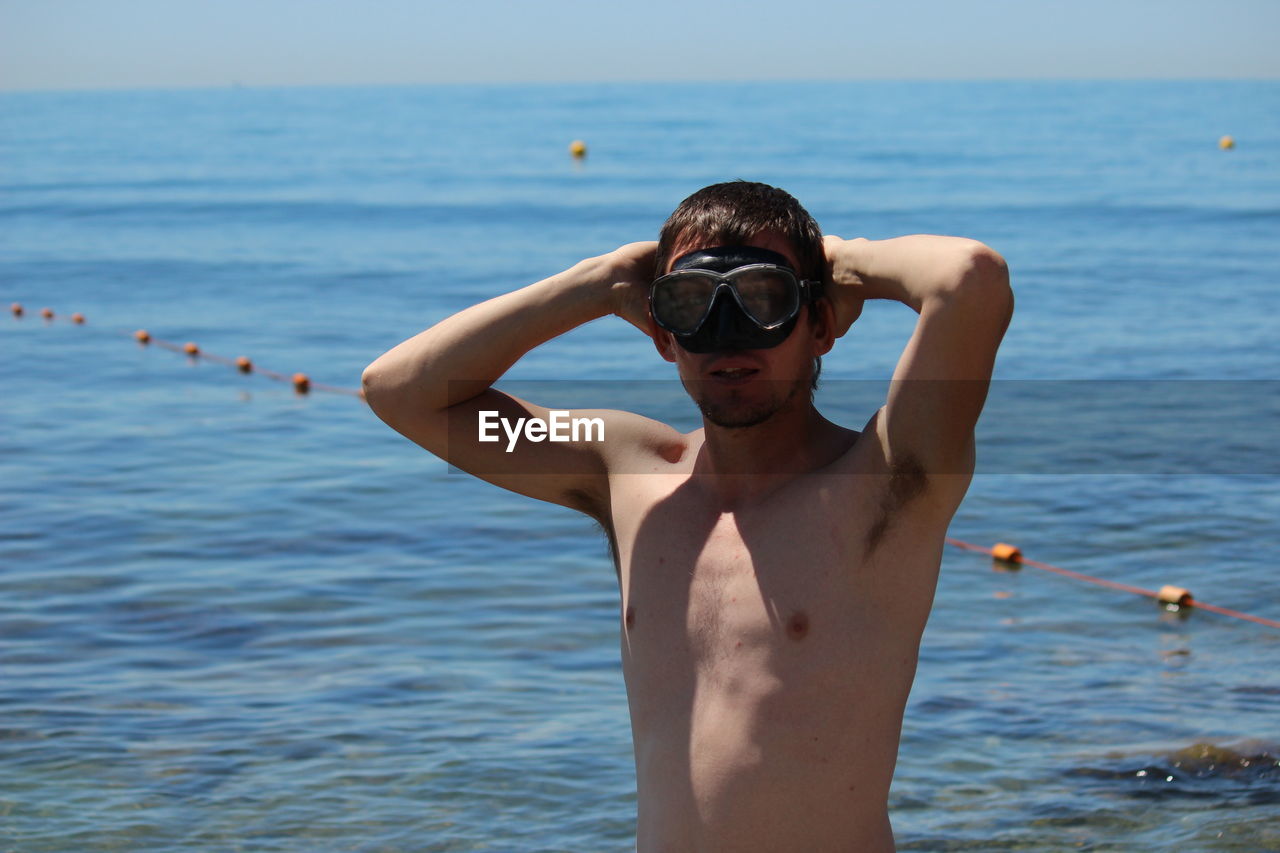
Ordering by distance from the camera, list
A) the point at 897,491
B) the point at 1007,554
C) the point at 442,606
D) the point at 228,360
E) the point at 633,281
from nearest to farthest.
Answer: the point at 897,491 → the point at 633,281 → the point at 442,606 → the point at 1007,554 → the point at 228,360

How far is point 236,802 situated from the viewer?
18.6ft

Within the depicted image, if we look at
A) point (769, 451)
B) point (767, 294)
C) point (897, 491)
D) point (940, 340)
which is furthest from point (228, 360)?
point (940, 340)

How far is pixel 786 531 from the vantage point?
2.67 metres

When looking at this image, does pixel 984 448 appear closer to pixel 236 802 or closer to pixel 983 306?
pixel 236 802

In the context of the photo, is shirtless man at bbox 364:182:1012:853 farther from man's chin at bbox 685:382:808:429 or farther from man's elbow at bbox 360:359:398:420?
man's elbow at bbox 360:359:398:420

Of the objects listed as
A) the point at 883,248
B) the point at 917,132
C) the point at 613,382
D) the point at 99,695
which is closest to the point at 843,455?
the point at 883,248

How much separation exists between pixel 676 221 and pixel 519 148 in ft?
185

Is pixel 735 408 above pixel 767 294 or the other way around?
the other way around

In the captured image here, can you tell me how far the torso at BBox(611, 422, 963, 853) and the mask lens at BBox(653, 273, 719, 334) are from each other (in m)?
0.36

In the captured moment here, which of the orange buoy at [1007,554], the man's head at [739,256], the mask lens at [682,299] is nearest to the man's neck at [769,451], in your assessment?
the man's head at [739,256]

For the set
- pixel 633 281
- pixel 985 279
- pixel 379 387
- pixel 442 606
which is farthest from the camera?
pixel 442 606

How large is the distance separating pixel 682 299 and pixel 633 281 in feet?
0.90

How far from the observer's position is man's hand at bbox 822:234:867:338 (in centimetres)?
266

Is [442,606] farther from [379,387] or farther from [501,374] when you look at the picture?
[501,374]
